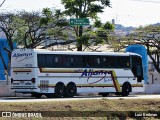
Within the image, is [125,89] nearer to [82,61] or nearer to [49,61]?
[82,61]

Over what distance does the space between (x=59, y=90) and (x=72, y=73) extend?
1471mm

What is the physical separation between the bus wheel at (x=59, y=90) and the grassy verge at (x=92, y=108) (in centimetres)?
505

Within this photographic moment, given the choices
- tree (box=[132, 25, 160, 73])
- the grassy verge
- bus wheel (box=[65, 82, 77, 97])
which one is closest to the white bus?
bus wheel (box=[65, 82, 77, 97])

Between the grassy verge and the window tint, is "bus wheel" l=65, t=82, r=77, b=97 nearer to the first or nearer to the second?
the window tint

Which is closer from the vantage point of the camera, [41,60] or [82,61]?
[41,60]

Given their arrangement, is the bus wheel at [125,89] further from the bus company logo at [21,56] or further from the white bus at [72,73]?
the bus company logo at [21,56]

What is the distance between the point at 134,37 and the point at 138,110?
3606 centimetres

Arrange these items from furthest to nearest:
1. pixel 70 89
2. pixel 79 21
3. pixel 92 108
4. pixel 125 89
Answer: pixel 79 21 → pixel 125 89 → pixel 70 89 → pixel 92 108

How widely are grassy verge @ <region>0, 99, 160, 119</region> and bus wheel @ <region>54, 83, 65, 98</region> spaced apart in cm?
505

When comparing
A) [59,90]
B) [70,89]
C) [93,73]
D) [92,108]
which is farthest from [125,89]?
[92,108]

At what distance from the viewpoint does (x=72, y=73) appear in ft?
104

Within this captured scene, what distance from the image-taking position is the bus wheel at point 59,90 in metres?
30.8

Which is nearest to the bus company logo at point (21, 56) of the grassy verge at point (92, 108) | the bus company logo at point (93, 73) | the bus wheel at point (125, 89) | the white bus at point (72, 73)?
the white bus at point (72, 73)

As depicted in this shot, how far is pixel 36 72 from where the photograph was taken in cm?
2981
